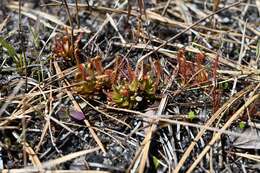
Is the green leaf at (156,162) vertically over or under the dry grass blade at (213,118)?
under

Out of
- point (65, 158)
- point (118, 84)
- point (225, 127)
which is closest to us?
point (65, 158)

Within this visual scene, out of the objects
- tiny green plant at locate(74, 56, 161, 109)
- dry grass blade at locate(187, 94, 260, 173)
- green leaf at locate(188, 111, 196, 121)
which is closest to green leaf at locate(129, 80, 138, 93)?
tiny green plant at locate(74, 56, 161, 109)

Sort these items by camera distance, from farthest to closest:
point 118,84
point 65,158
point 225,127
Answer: point 118,84, point 225,127, point 65,158

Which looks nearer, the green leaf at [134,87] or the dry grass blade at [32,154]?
the dry grass blade at [32,154]

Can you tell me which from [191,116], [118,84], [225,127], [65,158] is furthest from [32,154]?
[225,127]

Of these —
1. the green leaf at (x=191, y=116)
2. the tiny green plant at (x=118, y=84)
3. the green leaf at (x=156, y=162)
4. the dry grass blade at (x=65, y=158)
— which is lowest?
the green leaf at (x=156, y=162)

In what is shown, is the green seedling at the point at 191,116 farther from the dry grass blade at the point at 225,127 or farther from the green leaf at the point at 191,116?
the dry grass blade at the point at 225,127

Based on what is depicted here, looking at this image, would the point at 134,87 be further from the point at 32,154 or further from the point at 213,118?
the point at 32,154

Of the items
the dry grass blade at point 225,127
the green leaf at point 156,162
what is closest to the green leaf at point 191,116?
the dry grass blade at point 225,127

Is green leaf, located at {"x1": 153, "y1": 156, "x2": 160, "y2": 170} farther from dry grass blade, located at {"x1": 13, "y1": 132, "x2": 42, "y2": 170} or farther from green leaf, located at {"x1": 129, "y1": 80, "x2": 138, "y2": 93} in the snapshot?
dry grass blade, located at {"x1": 13, "y1": 132, "x2": 42, "y2": 170}

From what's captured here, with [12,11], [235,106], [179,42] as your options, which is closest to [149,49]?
[179,42]

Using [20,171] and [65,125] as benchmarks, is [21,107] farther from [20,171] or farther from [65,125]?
[20,171]
